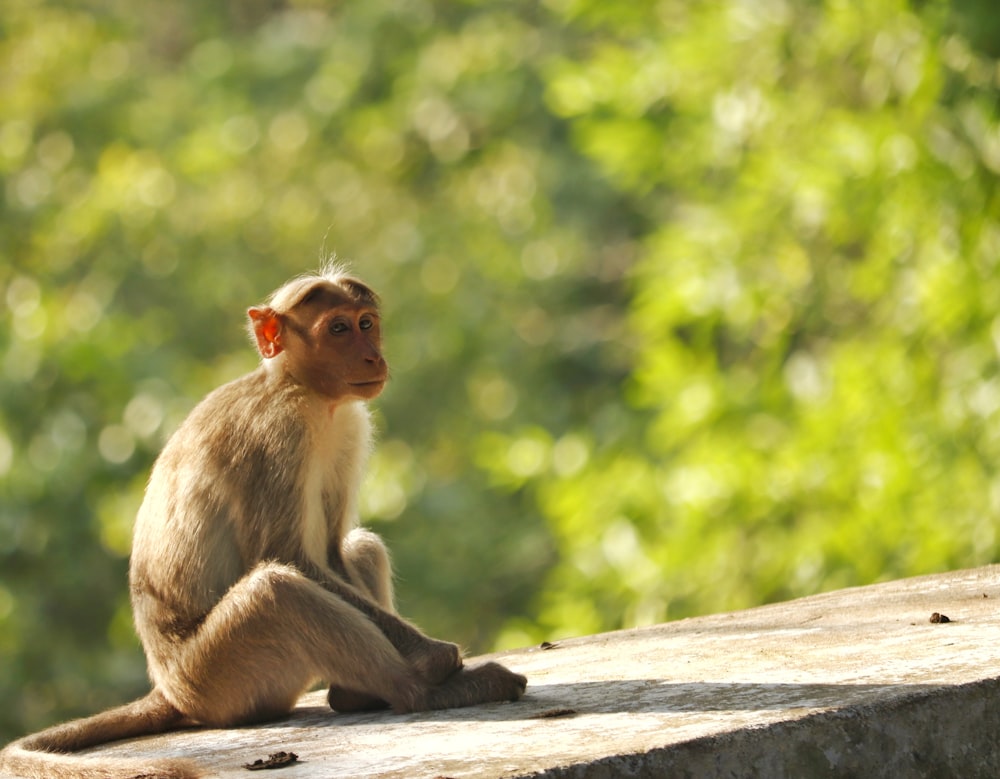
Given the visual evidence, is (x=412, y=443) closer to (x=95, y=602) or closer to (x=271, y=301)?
(x=95, y=602)

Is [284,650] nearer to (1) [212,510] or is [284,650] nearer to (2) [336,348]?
(1) [212,510]

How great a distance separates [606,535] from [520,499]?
6718 mm

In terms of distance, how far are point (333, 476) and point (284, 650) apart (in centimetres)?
71

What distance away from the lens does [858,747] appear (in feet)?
9.25

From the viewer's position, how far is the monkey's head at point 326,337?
158 inches

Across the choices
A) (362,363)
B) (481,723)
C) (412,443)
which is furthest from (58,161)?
(481,723)

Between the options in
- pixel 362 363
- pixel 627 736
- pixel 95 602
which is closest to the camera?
pixel 627 736

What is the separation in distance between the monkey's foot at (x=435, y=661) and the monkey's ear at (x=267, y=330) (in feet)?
3.20

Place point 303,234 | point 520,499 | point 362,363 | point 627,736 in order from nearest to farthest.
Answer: point 627,736 < point 362,363 < point 303,234 < point 520,499

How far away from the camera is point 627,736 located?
2.82 metres

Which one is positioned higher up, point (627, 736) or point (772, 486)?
point (772, 486)

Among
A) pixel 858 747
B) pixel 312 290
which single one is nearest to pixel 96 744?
pixel 312 290

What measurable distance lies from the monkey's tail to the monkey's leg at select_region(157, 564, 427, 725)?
0.21 m

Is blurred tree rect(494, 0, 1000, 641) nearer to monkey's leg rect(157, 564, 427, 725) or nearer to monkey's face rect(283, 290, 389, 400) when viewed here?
monkey's face rect(283, 290, 389, 400)
